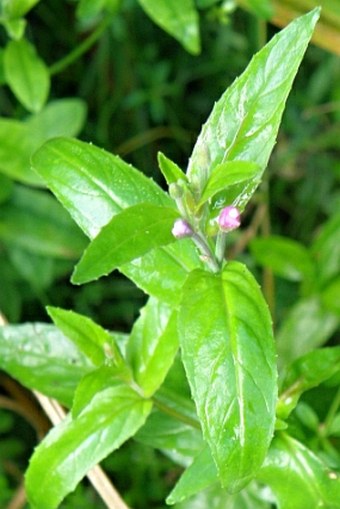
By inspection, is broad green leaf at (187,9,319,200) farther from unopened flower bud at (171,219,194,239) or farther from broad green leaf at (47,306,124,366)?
broad green leaf at (47,306,124,366)

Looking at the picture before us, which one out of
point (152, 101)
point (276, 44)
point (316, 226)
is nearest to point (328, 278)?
point (316, 226)

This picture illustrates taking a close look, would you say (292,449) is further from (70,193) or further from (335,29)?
(335,29)

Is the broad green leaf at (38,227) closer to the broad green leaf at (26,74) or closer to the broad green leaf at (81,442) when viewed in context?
the broad green leaf at (26,74)

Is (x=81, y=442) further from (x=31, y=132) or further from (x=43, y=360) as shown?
(x=31, y=132)

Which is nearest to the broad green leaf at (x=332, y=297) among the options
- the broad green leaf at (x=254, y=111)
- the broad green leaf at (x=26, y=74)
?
the broad green leaf at (x=26, y=74)

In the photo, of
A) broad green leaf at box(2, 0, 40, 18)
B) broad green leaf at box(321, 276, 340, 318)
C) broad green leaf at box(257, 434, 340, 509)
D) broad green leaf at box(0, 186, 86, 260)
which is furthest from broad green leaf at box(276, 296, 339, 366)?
broad green leaf at box(2, 0, 40, 18)

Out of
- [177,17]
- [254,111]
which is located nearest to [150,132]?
[177,17]
